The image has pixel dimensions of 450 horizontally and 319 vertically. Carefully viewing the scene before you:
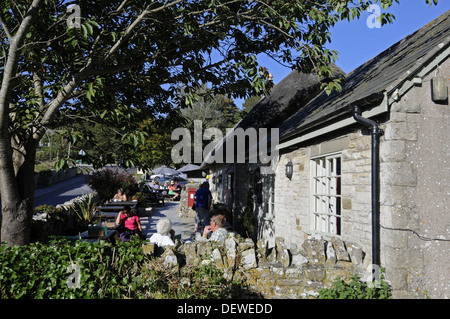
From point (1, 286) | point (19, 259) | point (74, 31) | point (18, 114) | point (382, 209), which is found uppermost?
point (74, 31)

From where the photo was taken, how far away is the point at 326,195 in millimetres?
6031

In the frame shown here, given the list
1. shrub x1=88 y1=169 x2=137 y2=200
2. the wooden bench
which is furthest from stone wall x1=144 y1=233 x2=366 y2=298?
the wooden bench

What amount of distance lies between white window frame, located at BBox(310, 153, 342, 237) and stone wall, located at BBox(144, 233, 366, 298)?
42.3 inches

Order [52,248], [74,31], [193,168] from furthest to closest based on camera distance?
[193,168], [74,31], [52,248]

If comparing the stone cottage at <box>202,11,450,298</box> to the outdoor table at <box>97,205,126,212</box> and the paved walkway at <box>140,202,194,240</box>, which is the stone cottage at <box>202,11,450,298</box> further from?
the outdoor table at <box>97,205,126,212</box>

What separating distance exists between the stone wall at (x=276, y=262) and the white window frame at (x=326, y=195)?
1.08m

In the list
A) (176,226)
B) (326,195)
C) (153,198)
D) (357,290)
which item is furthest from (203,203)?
(153,198)

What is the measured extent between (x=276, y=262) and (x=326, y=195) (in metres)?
2.05

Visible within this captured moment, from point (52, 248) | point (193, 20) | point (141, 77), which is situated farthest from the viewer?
point (141, 77)

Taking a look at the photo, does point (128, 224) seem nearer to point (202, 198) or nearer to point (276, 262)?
point (202, 198)

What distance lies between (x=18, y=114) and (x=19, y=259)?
2107 millimetres

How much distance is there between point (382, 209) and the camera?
4.35 meters
